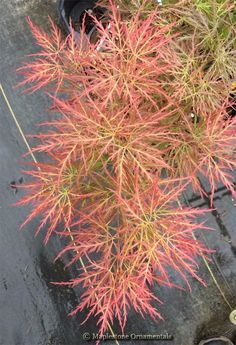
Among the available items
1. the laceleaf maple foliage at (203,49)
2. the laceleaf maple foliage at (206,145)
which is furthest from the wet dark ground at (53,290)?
the laceleaf maple foliage at (203,49)

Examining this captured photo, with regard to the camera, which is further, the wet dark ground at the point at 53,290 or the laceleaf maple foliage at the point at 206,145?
the wet dark ground at the point at 53,290

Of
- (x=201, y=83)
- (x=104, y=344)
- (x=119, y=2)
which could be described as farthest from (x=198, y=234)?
(x=119, y=2)

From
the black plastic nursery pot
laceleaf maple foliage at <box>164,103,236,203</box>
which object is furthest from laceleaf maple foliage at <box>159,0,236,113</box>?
the black plastic nursery pot

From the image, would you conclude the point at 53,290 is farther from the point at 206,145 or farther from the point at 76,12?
the point at 76,12

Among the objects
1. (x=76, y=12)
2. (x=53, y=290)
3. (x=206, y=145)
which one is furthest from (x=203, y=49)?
(x=53, y=290)

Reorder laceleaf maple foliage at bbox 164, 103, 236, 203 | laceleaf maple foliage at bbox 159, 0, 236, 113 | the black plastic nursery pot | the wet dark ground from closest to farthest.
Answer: laceleaf maple foliage at bbox 164, 103, 236, 203 → laceleaf maple foliage at bbox 159, 0, 236, 113 → the wet dark ground → the black plastic nursery pot

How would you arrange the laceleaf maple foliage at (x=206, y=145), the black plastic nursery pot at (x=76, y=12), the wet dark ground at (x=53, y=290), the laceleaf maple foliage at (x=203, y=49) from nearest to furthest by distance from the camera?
1. the laceleaf maple foliage at (x=206, y=145)
2. the laceleaf maple foliage at (x=203, y=49)
3. the wet dark ground at (x=53, y=290)
4. the black plastic nursery pot at (x=76, y=12)

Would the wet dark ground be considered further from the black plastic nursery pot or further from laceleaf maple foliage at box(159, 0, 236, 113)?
laceleaf maple foliage at box(159, 0, 236, 113)

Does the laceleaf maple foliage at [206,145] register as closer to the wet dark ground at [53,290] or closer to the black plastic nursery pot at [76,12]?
the wet dark ground at [53,290]

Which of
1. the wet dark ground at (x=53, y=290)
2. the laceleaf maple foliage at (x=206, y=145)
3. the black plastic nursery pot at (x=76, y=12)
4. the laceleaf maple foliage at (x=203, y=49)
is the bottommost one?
the wet dark ground at (x=53, y=290)
